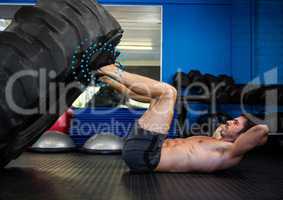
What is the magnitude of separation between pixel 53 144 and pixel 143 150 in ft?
4.99

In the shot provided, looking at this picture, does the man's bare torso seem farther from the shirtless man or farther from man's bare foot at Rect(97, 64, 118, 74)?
man's bare foot at Rect(97, 64, 118, 74)

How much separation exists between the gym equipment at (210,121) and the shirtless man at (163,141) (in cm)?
207

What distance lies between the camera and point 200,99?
472 cm

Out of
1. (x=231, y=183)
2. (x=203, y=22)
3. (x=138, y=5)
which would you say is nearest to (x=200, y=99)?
(x=203, y=22)

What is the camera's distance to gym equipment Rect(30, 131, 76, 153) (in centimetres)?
368

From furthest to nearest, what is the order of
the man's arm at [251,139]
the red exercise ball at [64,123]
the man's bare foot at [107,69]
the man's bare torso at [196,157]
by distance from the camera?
1. the red exercise ball at [64,123]
2. the man's bare torso at [196,157]
3. the man's arm at [251,139]
4. the man's bare foot at [107,69]

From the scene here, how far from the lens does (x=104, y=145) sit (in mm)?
3678

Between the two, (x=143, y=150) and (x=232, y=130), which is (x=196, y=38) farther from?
(x=143, y=150)

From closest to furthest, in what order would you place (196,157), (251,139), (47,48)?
(47,48) → (251,139) → (196,157)

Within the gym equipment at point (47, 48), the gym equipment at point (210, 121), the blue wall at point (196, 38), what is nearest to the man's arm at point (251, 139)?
the gym equipment at point (47, 48)

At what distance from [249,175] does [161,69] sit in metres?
2.79

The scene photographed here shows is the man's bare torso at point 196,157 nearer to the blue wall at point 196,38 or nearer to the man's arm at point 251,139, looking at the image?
the man's arm at point 251,139

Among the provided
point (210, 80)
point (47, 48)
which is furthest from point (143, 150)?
point (210, 80)

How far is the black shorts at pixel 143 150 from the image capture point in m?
2.39
